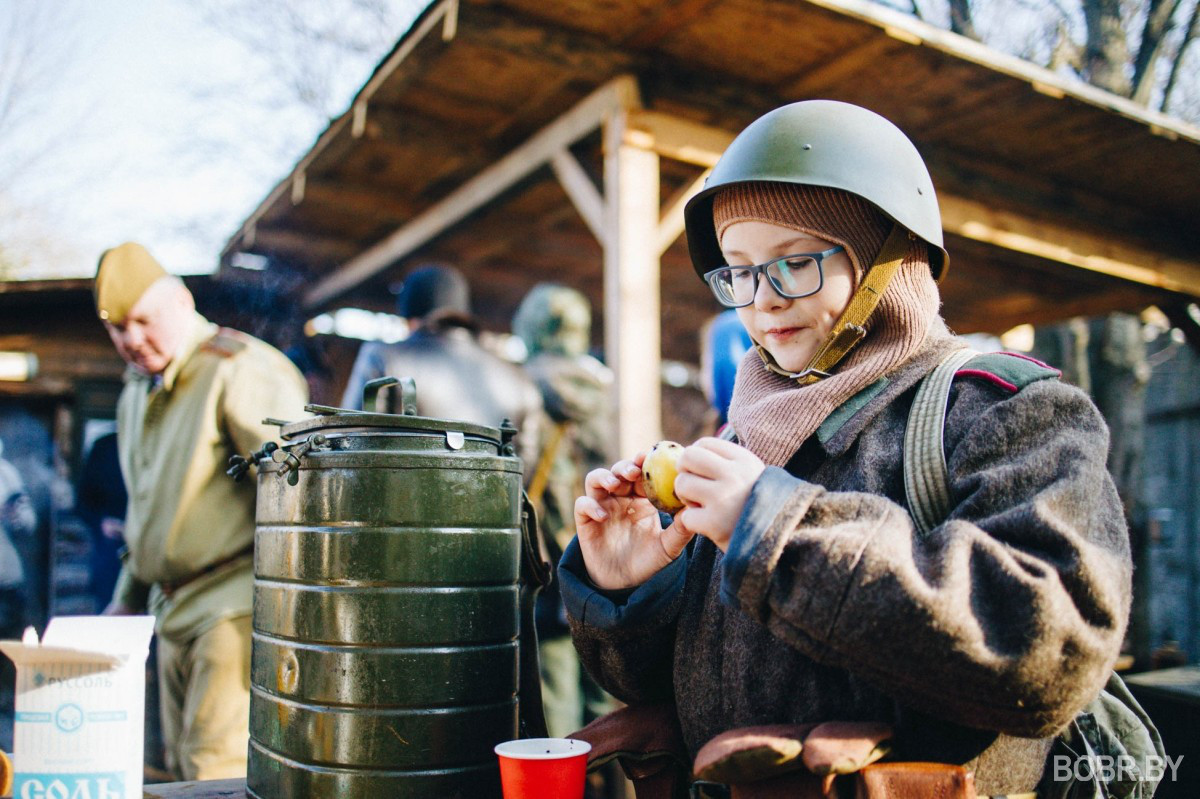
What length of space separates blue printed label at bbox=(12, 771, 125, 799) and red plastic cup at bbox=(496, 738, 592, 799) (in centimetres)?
75

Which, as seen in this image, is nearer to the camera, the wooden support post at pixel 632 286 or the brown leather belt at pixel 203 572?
the brown leather belt at pixel 203 572

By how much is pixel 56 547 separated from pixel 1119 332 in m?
9.43

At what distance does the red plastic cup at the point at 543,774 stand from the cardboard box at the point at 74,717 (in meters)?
0.72

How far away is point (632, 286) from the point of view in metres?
4.22

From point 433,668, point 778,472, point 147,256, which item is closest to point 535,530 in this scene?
point 433,668

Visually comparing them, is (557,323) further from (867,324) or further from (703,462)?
(703,462)

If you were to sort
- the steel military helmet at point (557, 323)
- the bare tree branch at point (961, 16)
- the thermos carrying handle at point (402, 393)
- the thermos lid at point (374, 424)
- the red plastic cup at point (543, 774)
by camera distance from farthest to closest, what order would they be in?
the bare tree branch at point (961, 16) < the steel military helmet at point (557, 323) < the thermos carrying handle at point (402, 393) < the thermos lid at point (374, 424) < the red plastic cup at point (543, 774)

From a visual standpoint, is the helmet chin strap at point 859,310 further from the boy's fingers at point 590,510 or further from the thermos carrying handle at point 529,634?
the thermos carrying handle at point 529,634

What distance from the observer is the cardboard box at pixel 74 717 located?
1697 mm

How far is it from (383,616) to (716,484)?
71 cm

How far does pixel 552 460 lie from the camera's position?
4.95 meters

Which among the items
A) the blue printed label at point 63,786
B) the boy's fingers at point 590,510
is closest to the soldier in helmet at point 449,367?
the boy's fingers at point 590,510

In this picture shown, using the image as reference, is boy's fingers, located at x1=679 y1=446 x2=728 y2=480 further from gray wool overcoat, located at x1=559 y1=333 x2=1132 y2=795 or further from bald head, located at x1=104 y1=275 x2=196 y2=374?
bald head, located at x1=104 y1=275 x2=196 y2=374

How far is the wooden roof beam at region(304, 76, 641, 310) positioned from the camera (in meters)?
4.51
